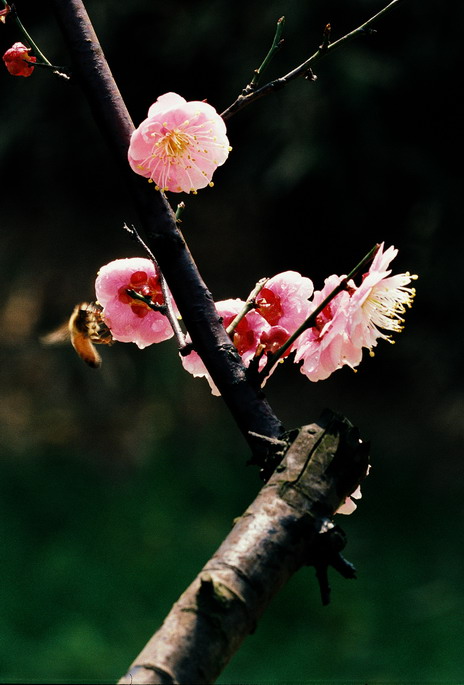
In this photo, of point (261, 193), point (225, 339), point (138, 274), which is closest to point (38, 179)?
point (261, 193)

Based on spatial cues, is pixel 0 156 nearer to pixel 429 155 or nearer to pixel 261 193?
pixel 261 193

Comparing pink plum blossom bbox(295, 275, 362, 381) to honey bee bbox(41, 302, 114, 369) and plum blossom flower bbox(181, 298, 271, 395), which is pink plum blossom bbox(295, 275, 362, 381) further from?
honey bee bbox(41, 302, 114, 369)

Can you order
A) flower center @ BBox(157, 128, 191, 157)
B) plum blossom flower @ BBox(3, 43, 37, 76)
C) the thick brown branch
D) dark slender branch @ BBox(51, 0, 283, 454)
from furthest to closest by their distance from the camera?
plum blossom flower @ BBox(3, 43, 37, 76) < flower center @ BBox(157, 128, 191, 157) < dark slender branch @ BBox(51, 0, 283, 454) < the thick brown branch

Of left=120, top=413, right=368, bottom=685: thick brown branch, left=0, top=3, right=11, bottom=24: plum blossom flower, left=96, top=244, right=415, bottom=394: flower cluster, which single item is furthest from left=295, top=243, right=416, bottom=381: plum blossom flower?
left=0, top=3, right=11, bottom=24: plum blossom flower

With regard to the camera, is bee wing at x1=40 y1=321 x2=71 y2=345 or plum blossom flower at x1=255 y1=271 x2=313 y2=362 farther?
bee wing at x1=40 y1=321 x2=71 y2=345

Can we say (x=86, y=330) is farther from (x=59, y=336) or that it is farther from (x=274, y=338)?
→ (x=274, y=338)

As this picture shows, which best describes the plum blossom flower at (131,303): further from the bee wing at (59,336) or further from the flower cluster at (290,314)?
the bee wing at (59,336)
